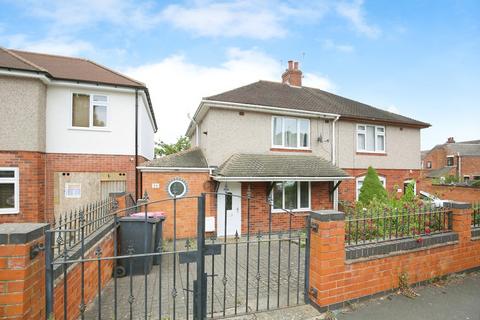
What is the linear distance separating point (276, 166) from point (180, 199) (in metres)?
3.71

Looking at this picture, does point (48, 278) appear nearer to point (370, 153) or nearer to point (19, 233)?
point (19, 233)

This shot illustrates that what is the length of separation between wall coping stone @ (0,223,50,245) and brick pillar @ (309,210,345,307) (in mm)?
3184

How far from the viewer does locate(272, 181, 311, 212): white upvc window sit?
31.8 feet

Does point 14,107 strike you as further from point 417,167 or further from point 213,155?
point 417,167

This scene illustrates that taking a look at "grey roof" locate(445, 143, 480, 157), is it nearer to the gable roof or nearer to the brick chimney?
the brick chimney

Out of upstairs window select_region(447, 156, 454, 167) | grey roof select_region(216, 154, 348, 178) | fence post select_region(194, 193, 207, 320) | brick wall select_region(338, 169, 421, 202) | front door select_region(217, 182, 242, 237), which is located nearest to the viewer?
fence post select_region(194, 193, 207, 320)

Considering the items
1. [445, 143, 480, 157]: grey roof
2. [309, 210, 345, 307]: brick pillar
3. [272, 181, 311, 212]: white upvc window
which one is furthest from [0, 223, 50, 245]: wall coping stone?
[445, 143, 480, 157]: grey roof

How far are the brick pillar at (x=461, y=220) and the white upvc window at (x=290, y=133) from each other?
20.7ft

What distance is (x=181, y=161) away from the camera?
363 inches

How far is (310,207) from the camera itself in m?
10.2

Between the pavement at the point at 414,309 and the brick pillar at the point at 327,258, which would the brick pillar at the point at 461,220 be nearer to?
the pavement at the point at 414,309

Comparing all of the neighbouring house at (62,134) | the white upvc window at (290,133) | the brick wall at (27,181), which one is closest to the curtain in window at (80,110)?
the neighbouring house at (62,134)

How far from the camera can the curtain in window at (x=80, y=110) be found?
29.1ft

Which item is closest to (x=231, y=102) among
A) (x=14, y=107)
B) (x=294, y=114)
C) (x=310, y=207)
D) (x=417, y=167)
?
(x=294, y=114)
